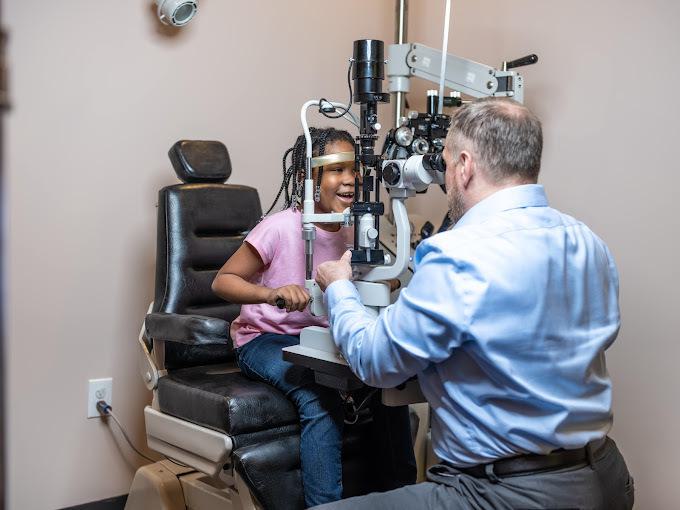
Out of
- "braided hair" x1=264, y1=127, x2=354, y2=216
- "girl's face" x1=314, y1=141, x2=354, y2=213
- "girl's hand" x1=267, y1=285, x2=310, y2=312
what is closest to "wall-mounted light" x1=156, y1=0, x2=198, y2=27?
"braided hair" x1=264, y1=127, x2=354, y2=216

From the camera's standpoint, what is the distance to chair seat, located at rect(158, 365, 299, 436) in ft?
6.19

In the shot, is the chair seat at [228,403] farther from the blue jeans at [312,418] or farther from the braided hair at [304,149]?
the braided hair at [304,149]

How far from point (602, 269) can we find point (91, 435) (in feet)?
5.91

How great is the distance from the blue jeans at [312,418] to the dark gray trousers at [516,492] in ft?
1.30

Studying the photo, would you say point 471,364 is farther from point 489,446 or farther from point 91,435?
point 91,435

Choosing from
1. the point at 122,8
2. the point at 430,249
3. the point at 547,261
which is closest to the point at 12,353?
the point at 122,8

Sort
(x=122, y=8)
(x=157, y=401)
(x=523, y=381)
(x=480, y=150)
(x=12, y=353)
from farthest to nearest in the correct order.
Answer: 1. (x=122, y=8)
2. (x=12, y=353)
3. (x=157, y=401)
4. (x=480, y=150)
5. (x=523, y=381)

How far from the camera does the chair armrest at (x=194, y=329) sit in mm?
1964

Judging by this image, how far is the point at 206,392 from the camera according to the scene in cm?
197

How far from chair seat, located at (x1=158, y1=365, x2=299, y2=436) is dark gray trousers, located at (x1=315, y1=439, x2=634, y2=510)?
1.60 feet

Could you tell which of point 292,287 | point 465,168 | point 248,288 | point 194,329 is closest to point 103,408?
point 194,329

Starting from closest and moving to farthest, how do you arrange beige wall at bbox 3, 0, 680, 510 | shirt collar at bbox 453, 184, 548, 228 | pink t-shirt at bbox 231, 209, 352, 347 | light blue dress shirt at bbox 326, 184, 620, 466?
light blue dress shirt at bbox 326, 184, 620, 466
shirt collar at bbox 453, 184, 548, 228
pink t-shirt at bbox 231, 209, 352, 347
beige wall at bbox 3, 0, 680, 510

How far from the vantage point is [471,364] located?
4.64 ft

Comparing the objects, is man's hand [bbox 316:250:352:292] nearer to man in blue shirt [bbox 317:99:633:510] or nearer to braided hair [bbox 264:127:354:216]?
man in blue shirt [bbox 317:99:633:510]
